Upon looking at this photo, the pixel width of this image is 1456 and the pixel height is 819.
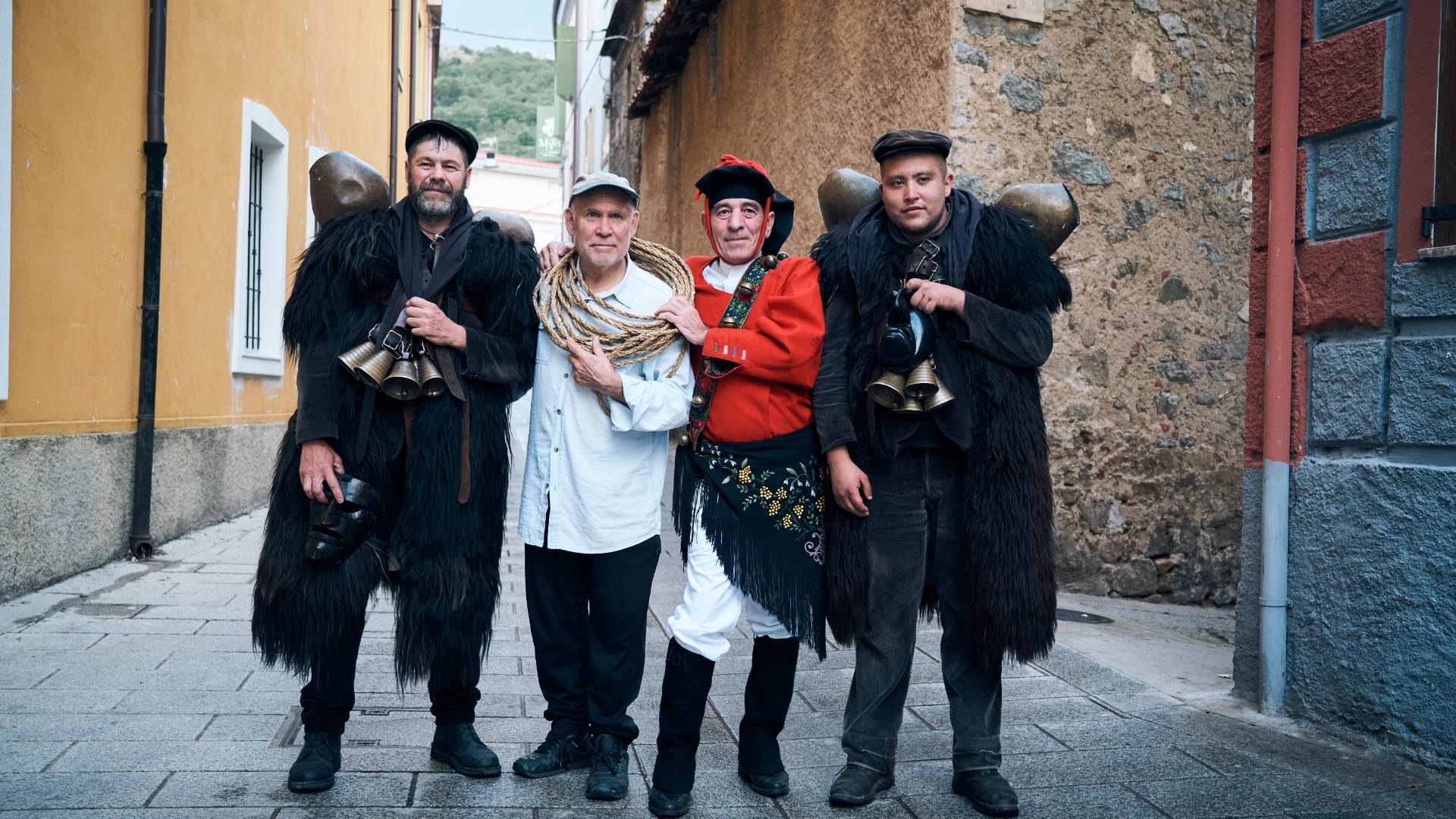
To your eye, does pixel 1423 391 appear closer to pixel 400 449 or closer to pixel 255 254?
pixel 400 449

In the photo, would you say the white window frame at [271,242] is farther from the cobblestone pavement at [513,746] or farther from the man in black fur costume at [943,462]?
the man in black fur costume at [943,462]

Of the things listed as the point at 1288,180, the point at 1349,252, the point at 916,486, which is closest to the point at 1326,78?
the point at 1288,180

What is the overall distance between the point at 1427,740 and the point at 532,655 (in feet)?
10.7

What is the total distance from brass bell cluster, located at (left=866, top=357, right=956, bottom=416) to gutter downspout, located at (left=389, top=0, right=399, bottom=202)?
1444cm

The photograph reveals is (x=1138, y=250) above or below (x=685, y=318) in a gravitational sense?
above

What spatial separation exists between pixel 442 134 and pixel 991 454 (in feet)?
5.83

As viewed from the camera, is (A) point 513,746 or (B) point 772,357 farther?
(A) point 513,746

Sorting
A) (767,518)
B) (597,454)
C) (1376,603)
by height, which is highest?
(597,454)

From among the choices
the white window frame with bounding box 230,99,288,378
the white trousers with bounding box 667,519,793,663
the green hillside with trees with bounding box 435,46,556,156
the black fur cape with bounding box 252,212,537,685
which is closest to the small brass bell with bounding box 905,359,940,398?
the white trousers with bounding box 667,519,793,663

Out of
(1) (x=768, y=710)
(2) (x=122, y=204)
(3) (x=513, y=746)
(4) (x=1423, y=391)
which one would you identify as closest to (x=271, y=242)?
(2) (x=122, y=204)

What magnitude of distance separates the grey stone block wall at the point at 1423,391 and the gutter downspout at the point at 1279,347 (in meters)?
0.41

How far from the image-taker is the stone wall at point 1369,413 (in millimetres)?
3389

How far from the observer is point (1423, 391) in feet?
11.3

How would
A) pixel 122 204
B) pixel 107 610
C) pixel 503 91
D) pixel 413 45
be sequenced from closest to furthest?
pixel 107 610
pixel 122 204
pixel 413 45
pixel 503 91
